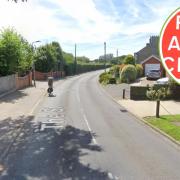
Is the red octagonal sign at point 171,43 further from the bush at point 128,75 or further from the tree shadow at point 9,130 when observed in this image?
the bush at point 128,75

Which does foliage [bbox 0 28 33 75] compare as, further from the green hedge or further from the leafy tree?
the leafy tree

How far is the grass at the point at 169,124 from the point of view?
17405 mm

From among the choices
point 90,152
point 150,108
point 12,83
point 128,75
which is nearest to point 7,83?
point 12,83

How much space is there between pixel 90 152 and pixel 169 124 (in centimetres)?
779

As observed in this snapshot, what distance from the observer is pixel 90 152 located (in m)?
13.6

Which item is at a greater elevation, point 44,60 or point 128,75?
point 44,60

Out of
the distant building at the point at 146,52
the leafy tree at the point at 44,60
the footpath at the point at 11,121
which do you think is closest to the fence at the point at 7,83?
the footpath at the point at 11,121

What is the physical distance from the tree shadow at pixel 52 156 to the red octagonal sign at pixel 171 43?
25.1 feet

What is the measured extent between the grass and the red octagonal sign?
14.1m

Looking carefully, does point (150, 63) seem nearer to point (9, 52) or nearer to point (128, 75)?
point (128, 75)

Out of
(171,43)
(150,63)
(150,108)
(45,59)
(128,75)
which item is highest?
(171,43)

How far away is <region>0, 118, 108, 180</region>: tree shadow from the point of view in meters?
10.2

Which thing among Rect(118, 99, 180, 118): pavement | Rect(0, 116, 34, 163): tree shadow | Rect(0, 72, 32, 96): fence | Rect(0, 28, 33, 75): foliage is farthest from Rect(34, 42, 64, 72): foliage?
Rect(0, 116, 34, 163): tree shadow

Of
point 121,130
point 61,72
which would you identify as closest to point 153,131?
point 121,130
